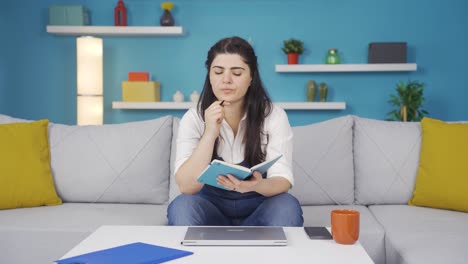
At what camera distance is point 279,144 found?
212 cm

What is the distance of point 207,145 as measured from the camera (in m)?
2.00

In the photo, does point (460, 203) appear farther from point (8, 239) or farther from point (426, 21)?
point (426, 21)

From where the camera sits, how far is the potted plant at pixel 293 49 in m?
4.67

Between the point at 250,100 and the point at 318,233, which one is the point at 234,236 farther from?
the point at 250,100

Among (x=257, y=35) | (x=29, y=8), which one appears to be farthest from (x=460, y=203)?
(x=29, y=8)

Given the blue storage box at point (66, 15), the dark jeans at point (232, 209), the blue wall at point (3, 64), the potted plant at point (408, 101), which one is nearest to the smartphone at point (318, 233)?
the dark jeans at point (232, 209)

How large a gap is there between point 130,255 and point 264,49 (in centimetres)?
359

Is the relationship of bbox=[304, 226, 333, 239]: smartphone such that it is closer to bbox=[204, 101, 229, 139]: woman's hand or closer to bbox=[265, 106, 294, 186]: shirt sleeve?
bbox=[265, 106, 294, 186]: shirt sleeve

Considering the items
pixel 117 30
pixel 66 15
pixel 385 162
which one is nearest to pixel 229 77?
pixel 385 162

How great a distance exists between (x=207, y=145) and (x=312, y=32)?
3018 millimetres

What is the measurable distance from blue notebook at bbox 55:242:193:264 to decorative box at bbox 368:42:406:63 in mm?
3518

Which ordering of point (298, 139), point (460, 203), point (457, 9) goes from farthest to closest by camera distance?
point (457, 9)
point (298, 139)
point (460, 203)

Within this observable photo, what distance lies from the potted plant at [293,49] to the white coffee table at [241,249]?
3.14 m

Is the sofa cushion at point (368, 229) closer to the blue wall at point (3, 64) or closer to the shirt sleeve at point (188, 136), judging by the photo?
the shirt sleeve at point (188, 136)
